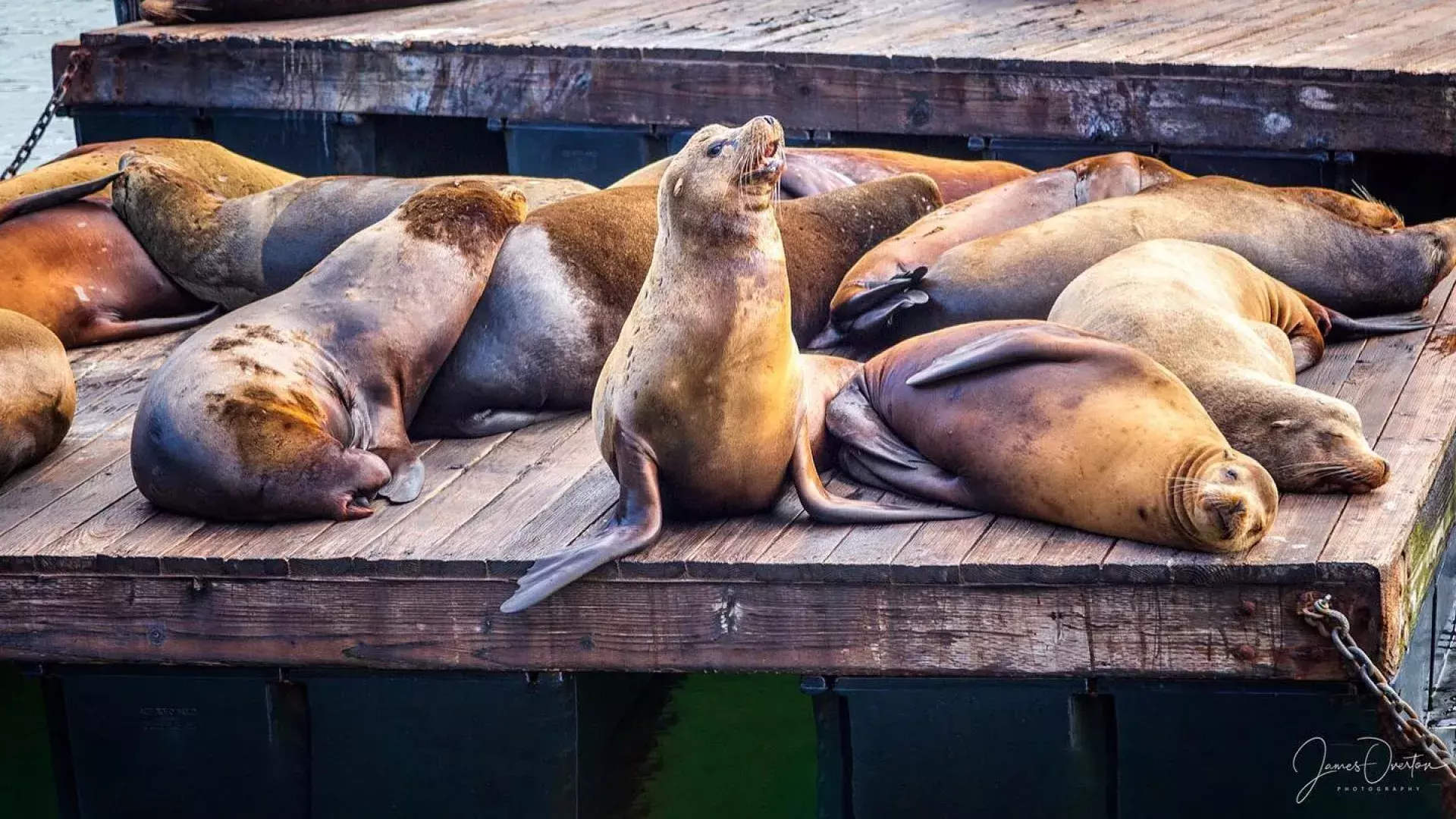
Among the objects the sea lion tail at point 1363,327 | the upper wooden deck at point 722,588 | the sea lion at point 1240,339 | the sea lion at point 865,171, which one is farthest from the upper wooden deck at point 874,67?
the upper wooden deck at point 722,588

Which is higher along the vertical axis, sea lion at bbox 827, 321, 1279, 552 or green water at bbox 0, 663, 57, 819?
sea lion at bbox 827, 321, 1279, 552

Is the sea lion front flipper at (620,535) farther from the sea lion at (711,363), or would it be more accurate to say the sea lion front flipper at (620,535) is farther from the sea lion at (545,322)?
the sea lion at (545,322)

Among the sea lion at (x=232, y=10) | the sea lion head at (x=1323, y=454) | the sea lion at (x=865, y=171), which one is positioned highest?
the sea lion at (x=232, y=10)

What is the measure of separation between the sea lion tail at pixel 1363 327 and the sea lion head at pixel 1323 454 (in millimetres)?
1221

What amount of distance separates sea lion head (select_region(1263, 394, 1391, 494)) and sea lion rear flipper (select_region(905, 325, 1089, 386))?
474 millimetres

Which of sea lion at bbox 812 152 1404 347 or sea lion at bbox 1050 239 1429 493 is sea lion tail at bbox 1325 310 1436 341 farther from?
sea lion at bbox 812 152 1404 347

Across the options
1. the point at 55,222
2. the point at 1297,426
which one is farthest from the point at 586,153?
the point at 1297,426

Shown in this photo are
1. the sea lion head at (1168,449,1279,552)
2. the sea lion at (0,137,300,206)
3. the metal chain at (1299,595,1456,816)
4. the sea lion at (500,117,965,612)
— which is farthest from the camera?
the sea lion at (0,137,300,206)

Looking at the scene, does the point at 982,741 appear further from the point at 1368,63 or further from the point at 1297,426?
the point at 1368,63

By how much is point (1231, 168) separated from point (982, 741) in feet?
11.0

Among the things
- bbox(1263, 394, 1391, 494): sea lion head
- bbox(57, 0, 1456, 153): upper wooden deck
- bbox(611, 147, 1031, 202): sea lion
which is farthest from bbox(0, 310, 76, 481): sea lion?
bbox(1263, 394, 1391, 494): sea lion head

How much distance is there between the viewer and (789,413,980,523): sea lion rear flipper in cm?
405

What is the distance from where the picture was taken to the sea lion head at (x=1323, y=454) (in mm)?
3994

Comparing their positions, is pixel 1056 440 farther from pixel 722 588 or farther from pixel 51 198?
pixel 51 198
